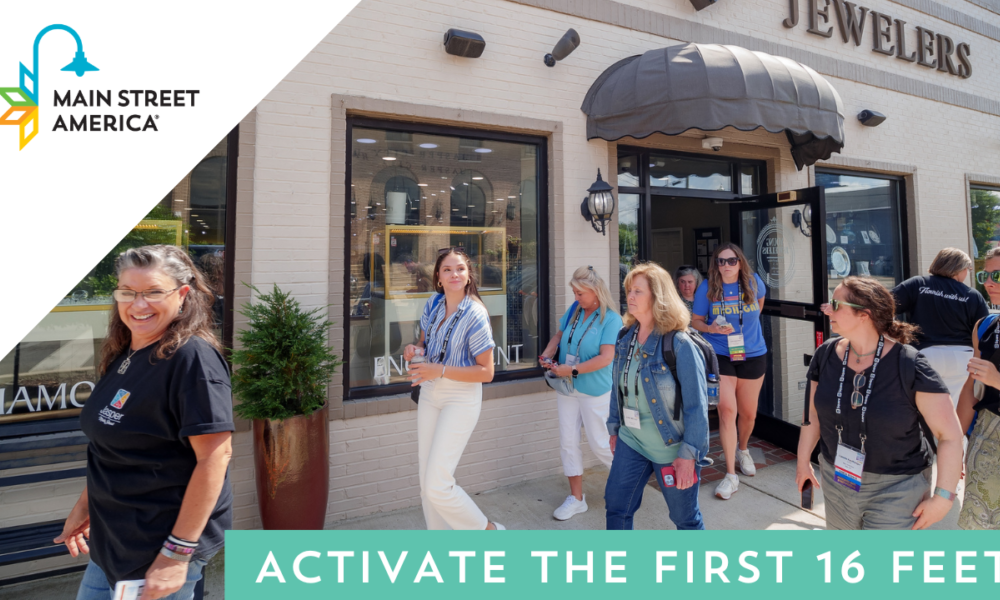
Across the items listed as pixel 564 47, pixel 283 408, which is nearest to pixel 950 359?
pixel 564 47

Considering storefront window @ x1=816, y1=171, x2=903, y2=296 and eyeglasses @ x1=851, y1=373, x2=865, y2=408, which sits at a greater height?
storefront window @ x1=816, y1=171, x2=903, y2=296

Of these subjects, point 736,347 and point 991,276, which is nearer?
point 991,276

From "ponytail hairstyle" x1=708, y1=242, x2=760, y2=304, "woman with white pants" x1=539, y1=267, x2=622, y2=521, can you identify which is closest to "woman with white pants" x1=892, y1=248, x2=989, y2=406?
"ponytail hairstyle" x1=708, y1=242, x2=760, y2=304

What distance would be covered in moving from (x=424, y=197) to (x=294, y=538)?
2.88m

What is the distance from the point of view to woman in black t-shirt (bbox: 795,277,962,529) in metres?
2.14

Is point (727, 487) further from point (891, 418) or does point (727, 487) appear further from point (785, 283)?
point (785, 283)

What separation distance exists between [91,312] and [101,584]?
2266 mm

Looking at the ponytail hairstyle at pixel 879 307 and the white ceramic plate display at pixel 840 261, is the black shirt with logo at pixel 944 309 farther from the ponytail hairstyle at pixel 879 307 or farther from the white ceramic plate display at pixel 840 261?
the ponytail hairstyle at pixel 879 307

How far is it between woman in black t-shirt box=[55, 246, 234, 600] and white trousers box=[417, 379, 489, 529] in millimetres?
1422

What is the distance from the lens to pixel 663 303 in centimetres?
281

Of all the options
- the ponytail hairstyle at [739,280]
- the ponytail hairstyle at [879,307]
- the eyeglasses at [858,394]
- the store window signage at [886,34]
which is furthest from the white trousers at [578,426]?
the store window signage at [886,34]

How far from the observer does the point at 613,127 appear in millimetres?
4723

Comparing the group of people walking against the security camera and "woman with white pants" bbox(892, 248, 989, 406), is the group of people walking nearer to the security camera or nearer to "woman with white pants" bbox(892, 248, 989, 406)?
"woman with white pants" bbox(892, 248, 989, 406)

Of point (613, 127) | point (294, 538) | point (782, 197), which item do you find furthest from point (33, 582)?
point (782, 197)
